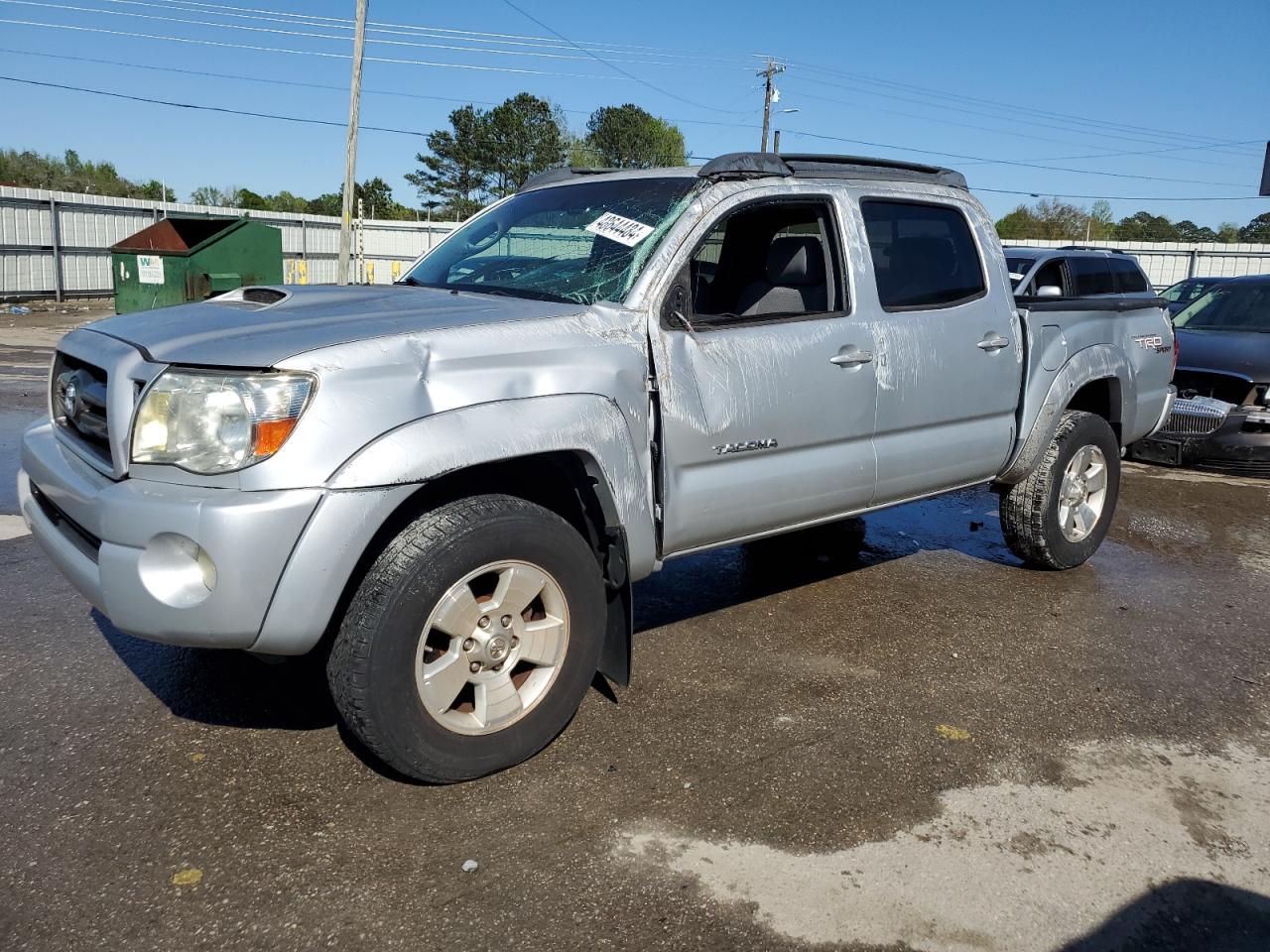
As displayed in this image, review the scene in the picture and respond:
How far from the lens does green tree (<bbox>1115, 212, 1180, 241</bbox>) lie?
7994cm

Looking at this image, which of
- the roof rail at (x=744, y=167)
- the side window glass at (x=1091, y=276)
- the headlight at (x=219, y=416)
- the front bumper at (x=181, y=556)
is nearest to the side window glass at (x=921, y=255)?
the roof rail at (x=744, y=167)

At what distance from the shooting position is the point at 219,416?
8.69ft

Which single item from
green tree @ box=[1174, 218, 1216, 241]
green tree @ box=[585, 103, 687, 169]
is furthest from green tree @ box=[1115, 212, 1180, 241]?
green tree @ box=[585, 103, 687, 169]

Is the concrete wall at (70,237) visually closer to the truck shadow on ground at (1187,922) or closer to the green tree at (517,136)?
the truck shadow on ground at (1187,922)

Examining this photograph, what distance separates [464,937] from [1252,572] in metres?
5.15

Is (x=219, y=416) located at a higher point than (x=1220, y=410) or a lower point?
higher

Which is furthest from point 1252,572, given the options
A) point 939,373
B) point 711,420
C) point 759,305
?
point 711,420

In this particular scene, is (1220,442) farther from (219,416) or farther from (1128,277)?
(219,416)

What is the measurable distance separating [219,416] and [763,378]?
6.03 ft

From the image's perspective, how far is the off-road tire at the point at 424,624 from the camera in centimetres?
274

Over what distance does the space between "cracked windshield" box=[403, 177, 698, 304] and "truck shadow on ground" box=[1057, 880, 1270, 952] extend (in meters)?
2.30

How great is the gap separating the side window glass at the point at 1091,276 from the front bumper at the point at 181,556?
10.8 meters

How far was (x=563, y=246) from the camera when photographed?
3.85m

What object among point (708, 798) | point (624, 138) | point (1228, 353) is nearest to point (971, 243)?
point (708, 798)
